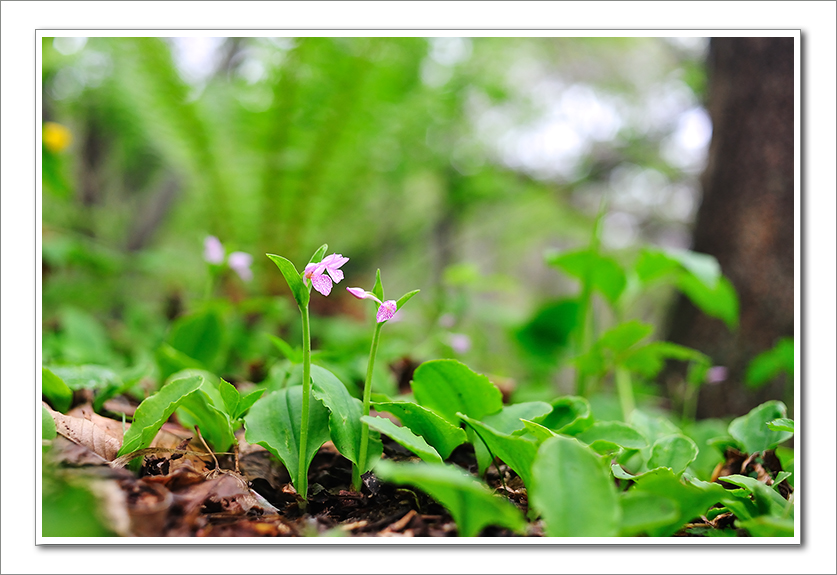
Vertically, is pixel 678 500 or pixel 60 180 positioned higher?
pixel 60 180

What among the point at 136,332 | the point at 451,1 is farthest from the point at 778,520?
the point at 136,332

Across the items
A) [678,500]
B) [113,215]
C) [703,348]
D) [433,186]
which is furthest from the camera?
[433,186]

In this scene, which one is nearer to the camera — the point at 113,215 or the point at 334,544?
the point at 334,544

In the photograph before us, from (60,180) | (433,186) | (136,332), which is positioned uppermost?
(433,186)

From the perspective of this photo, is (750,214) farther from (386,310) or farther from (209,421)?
(209,421)

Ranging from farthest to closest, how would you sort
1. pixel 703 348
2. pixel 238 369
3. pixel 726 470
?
pixel 703 348
pixel 238 369
pixel 726 470

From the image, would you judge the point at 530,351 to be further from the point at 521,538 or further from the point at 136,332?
the point at 136,332

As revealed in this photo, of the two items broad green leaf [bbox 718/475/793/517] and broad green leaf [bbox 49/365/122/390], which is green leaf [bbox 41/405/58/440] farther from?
broad green leaf [bbox 718/475/793/517]

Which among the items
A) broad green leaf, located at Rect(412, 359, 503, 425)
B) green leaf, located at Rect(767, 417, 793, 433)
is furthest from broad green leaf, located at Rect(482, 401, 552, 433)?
green leaf, located at Rect(767, 417, 793, 433)

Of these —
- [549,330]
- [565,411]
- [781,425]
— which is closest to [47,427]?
[565,411]
